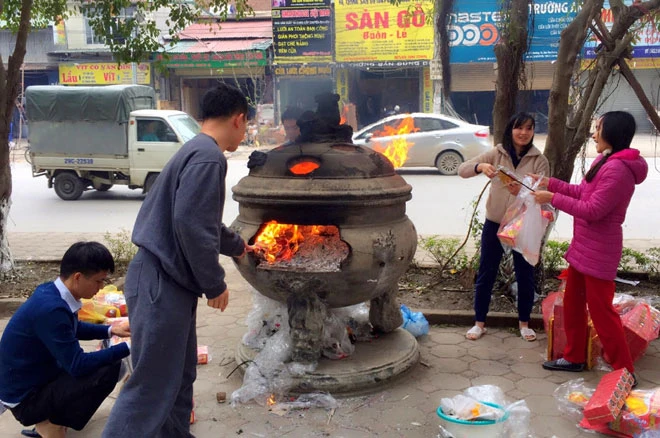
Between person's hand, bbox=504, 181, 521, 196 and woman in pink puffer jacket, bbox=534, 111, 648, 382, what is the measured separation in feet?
0.91

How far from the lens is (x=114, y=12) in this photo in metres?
6.43

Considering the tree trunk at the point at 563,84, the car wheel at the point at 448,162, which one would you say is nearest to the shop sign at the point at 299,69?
the car wheel at the point at 448,162

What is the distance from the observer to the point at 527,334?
476 cm

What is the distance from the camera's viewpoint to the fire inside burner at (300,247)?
3.80m

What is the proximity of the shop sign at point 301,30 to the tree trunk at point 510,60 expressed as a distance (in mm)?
16280

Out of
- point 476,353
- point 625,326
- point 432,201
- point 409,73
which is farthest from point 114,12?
point 409,73

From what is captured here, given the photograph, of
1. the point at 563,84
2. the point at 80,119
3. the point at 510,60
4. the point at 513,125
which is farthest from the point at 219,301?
the point at 80,119

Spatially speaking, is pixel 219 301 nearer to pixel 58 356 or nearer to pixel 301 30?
pixel 58 356

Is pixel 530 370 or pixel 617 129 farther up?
pixel 617 129

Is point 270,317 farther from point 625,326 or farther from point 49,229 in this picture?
point 49,229

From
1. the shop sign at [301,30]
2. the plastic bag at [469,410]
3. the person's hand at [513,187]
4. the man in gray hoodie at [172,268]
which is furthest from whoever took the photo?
the shop sign at [301,30]

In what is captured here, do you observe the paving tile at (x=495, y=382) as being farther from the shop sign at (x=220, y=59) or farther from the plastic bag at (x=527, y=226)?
the shop sign at (x=220, y=59)

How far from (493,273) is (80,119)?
34.9ft

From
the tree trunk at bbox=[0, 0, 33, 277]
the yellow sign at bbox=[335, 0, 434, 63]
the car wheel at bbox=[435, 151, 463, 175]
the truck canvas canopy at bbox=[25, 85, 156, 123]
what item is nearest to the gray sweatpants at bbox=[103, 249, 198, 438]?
the tree trunk at bbox=[0, 0, 33, 277]
